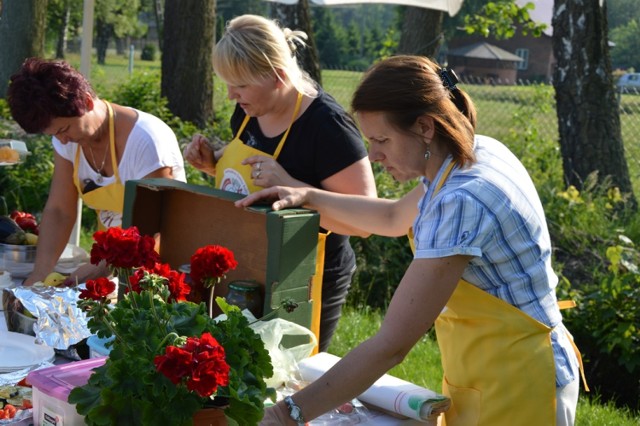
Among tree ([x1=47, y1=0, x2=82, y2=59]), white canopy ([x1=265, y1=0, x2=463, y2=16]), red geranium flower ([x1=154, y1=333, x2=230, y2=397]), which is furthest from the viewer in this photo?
tree ([x1=47, y1=0, x2=82, y2=59])

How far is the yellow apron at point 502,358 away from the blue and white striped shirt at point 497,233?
27 millimetres

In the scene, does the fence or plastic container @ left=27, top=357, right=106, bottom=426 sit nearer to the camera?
plastic container @ left=27, top=357, right=106, bottom=426

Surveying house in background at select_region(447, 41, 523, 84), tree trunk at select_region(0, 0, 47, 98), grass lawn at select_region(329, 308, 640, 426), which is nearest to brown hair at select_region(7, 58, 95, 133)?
grass lawn at select_region(329, 308, 640, 426)

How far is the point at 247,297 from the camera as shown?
2.02 meters

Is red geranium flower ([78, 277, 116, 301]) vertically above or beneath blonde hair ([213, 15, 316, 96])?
beneath

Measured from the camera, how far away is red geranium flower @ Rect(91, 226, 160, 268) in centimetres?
164

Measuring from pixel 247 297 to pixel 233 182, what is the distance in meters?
0.49

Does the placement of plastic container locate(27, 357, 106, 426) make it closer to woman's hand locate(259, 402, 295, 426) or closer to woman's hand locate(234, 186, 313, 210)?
woman's hand locate(259, 402, 295, 426)

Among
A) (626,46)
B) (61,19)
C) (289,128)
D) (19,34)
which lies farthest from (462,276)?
(626,46)

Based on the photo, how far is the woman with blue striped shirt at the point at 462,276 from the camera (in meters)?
1.57

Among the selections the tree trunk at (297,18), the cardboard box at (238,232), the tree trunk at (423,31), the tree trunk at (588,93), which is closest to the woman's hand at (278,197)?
the cardboard box at (238,232)

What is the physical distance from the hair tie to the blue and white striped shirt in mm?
136

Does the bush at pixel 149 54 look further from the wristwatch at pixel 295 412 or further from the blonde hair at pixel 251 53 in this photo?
the wristwatch at pixel 295 412

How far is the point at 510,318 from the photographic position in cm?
168
